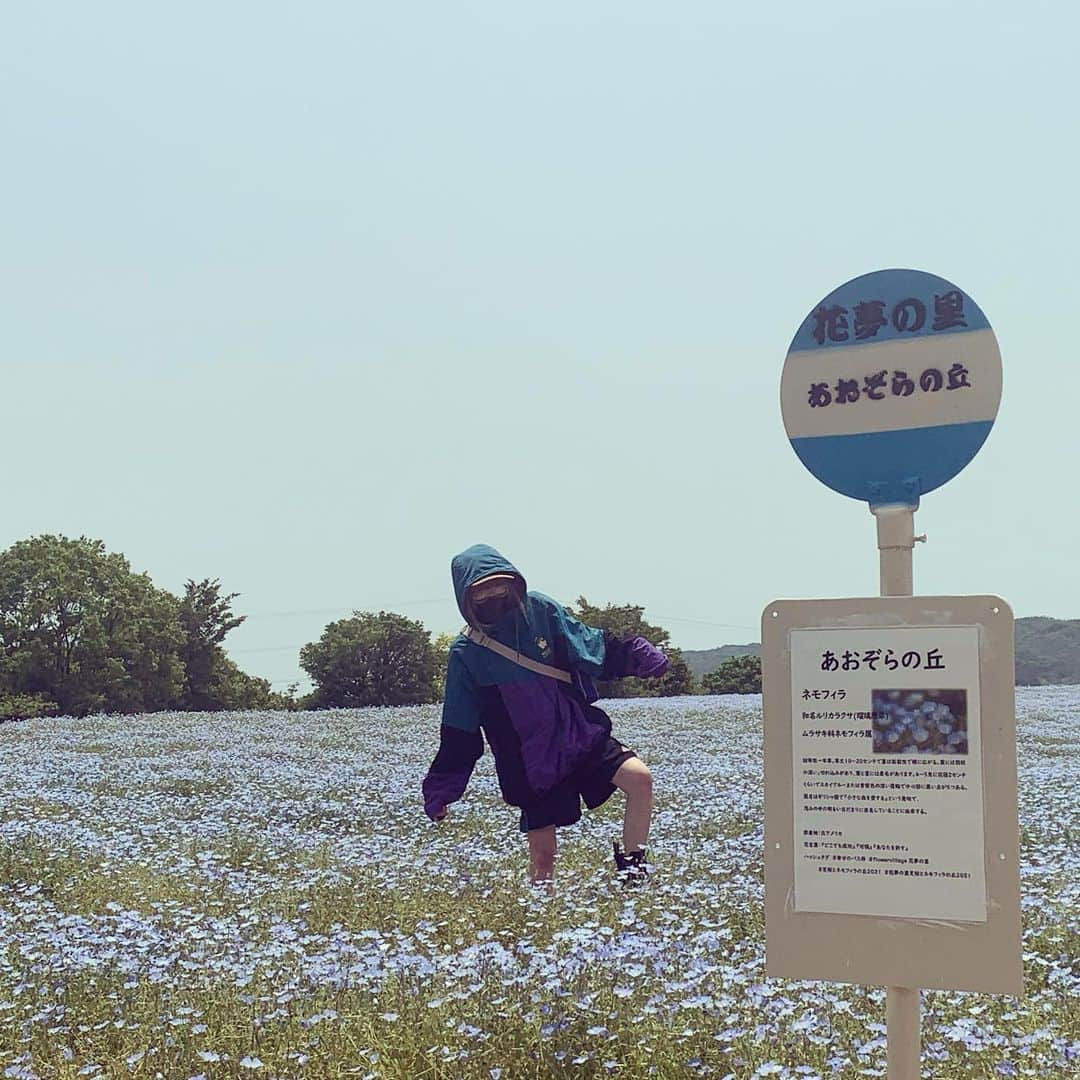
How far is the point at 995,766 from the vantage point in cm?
287

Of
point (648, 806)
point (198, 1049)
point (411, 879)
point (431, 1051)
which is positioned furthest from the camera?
point (411, 879)

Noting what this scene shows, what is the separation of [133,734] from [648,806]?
12053 mm

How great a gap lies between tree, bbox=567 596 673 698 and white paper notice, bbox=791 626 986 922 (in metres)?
22.2

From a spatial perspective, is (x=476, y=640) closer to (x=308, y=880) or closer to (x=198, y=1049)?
(x=308, y=880)

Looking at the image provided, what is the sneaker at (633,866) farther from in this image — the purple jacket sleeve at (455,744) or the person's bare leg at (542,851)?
the purple jacket sleeve at (455,744)

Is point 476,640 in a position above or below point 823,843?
above

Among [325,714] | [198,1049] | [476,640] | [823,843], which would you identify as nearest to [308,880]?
[476,640]

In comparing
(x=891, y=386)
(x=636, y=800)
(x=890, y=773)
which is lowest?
(x=636, y=800)

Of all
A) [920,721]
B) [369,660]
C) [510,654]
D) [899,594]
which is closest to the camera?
[920,721]

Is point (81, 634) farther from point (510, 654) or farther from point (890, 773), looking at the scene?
point (890, 773)

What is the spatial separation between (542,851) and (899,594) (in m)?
3.49

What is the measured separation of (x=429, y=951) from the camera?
4.92 m

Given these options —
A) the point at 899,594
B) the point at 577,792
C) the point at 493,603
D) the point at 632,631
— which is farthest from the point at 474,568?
the point at 632,631

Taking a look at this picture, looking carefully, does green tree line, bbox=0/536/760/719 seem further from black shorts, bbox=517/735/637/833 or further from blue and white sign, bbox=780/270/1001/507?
blue and white sign, bbox=780/270/1001/507
